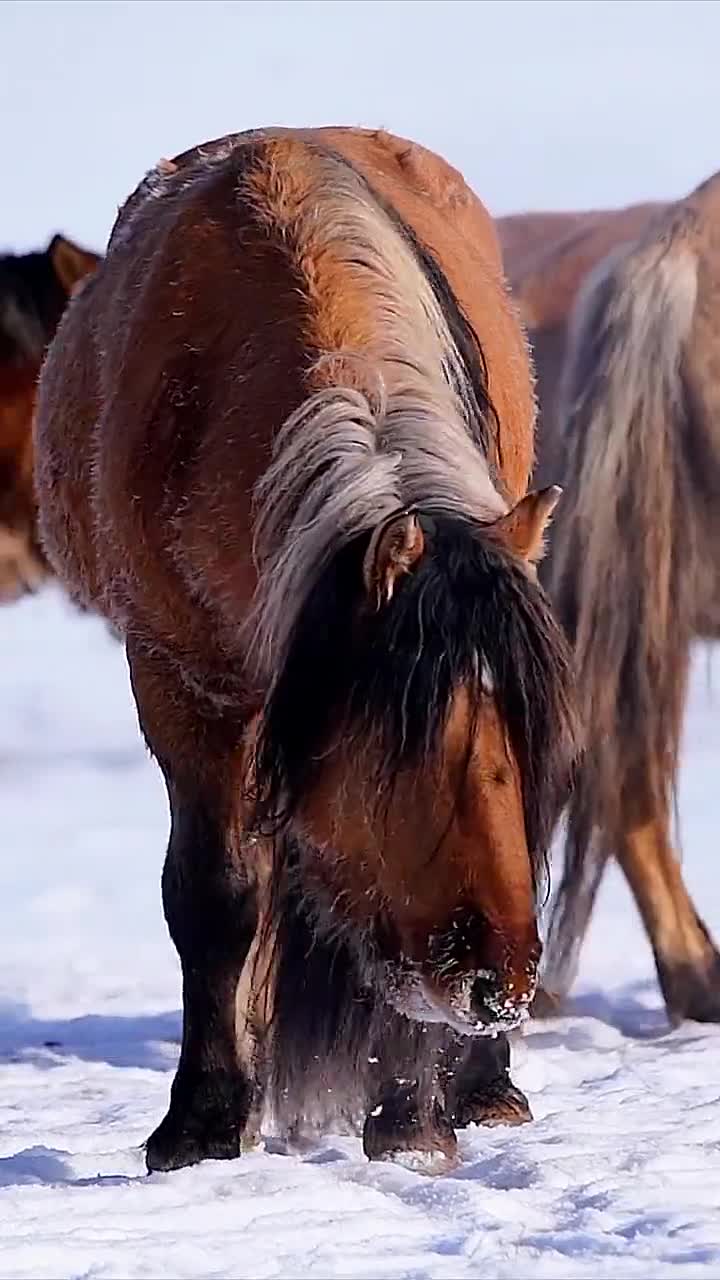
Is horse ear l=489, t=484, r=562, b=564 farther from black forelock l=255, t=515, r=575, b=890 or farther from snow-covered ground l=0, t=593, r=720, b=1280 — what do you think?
Result: snow-covered ground l=0, t=593, r=720, b=1280

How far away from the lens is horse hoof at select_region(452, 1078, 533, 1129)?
3828mm

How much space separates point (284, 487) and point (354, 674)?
1.13 ft

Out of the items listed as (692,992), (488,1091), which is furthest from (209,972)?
(692,992)

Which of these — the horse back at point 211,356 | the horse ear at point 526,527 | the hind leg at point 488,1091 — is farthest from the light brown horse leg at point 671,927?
the horse ear at point 526,527

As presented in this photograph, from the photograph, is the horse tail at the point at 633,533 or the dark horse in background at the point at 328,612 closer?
the dark horse in background at the point at 328,612

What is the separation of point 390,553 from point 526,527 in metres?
0.23

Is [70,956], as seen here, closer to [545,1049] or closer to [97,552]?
[545,1049]

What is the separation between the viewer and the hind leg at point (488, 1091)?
3836 millimetres

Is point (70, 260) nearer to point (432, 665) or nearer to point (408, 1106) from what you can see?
point (408, 1106)

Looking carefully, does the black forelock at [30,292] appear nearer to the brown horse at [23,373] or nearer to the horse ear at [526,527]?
the brown horse at [23,373]

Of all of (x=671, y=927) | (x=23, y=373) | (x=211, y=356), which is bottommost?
(x=671, y=927)

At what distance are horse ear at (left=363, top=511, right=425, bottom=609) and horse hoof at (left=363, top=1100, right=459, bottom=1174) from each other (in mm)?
876

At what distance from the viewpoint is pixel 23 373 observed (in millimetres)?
7734

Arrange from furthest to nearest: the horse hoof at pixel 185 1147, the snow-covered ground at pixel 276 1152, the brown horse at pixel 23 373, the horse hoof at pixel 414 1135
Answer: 1. the brown horse at pixel 23 373
2. the horse hoof at pixel 185 1147
3. the horse hoof at pixel 414 1135
4. the snow-covered ground at pixel 276 1152
